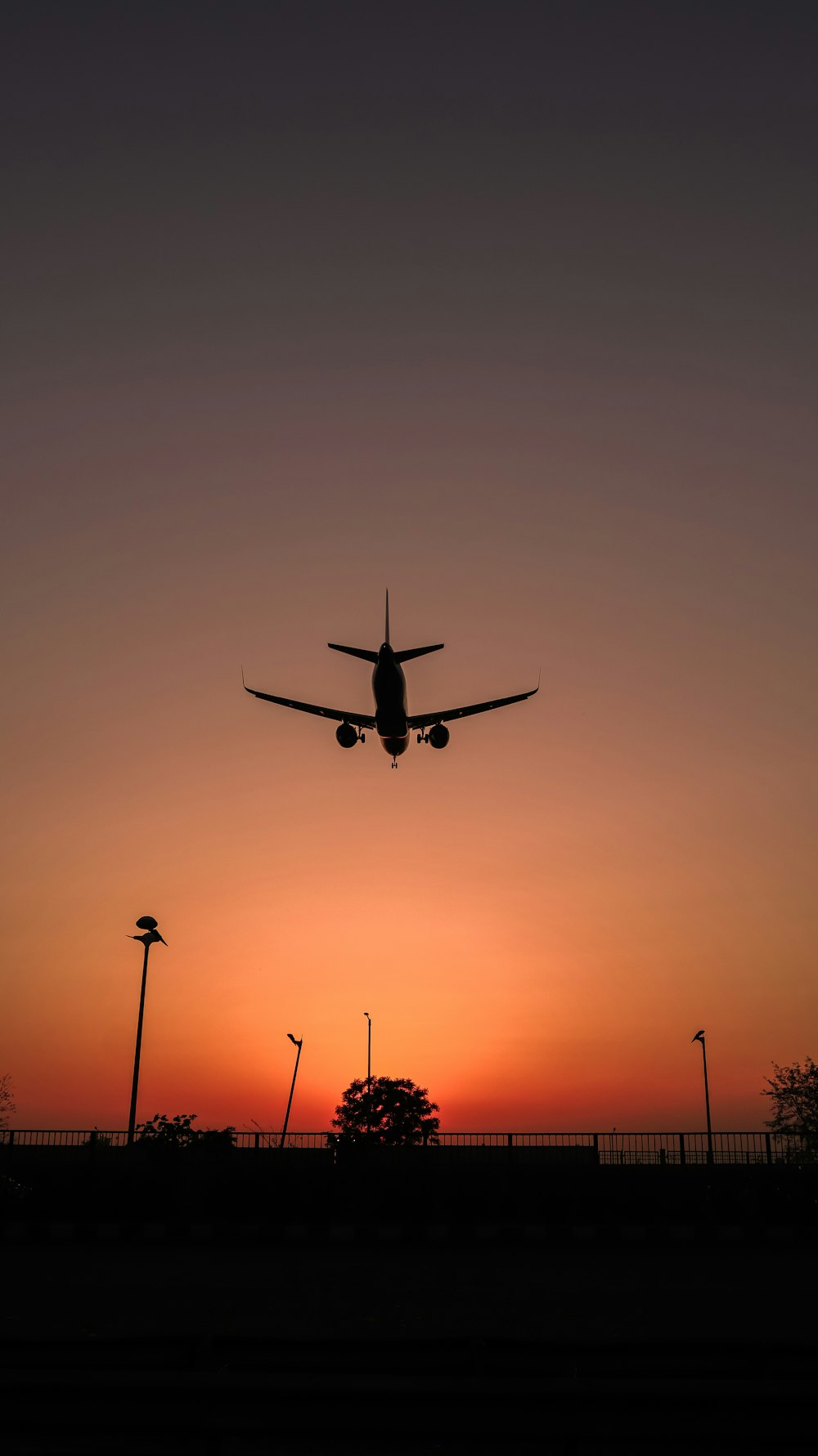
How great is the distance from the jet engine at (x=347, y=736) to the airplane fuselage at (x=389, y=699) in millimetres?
1480

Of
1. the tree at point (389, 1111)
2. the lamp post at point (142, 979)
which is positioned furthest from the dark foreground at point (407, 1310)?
the tree at point (389, 1111)

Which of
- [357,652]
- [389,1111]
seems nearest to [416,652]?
[357,652]

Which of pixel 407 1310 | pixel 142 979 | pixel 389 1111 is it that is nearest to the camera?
pixel 407 1310

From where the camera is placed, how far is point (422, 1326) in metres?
17.0

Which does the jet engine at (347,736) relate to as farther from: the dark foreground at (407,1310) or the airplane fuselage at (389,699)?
the dark foreground at (407,1310)

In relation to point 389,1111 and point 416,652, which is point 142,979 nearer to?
point 416,652

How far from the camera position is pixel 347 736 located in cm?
4581

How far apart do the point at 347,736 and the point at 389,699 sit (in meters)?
3.47

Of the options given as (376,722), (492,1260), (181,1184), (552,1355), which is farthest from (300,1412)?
(376,722)

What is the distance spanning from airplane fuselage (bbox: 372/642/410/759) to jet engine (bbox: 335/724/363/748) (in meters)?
1.48

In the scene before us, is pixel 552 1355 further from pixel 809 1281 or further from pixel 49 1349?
pixel 809 1281

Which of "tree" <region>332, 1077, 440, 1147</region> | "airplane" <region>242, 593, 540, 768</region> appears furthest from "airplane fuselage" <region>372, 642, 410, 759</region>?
"tree" <region>332, 1077, 440, 1147</region>

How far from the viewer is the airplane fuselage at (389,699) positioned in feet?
141

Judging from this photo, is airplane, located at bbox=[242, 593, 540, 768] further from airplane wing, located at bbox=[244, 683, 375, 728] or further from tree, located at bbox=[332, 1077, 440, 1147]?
tree, located at bbox=[332, 1077, 440, 1147]
